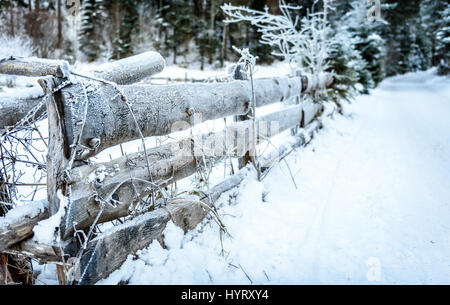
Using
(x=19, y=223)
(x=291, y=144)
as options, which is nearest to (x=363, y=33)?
(x=291, y=144)

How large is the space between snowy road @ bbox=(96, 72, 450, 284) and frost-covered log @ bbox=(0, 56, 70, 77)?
1.09 meters

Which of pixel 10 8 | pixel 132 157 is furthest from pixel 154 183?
pixel 10 8

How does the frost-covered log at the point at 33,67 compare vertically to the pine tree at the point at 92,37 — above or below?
below

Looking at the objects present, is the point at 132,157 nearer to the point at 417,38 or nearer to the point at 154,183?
the point at 154,183

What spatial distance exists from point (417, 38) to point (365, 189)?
138 ft

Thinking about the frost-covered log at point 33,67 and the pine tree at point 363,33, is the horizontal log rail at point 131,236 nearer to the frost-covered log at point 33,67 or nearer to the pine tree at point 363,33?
the frost-covered log at point 33,67

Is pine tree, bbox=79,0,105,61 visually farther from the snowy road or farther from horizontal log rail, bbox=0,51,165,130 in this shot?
horizontal log rail, bbox=0,51,165,130

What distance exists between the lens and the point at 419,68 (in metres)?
36.5

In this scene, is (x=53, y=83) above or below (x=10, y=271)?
above

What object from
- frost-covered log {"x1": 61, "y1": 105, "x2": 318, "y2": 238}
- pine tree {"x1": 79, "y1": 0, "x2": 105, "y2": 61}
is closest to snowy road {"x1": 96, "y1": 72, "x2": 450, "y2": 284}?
frost-covered log {"x1": 61, "y1": 105, "x2": 318, "y2": 238}

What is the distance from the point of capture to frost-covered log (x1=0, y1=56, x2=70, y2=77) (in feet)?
4.45

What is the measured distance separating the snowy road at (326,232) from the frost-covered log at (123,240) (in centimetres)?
6

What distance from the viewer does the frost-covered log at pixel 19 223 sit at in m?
1.30

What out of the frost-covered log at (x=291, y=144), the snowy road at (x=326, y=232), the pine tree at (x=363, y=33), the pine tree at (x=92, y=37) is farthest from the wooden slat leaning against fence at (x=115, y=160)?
the pine tree at (x=92, y=37)
